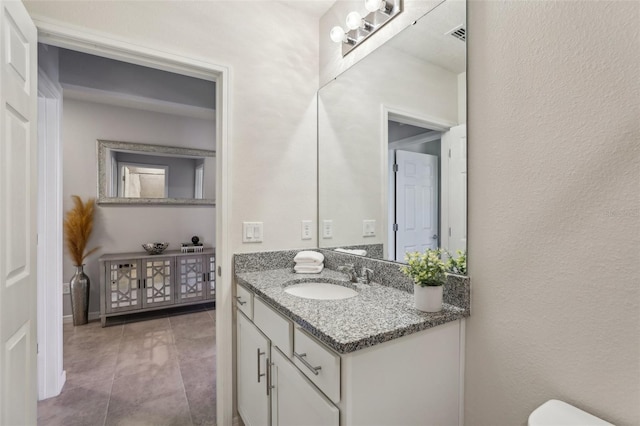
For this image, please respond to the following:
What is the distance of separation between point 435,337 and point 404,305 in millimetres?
155

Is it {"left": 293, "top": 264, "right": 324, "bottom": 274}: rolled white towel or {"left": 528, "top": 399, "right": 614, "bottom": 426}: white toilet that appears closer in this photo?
{"left": 528, "top": 399, "right": 614, "bottom": 426}: white toilet

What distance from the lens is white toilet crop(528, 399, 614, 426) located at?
30.5 inches

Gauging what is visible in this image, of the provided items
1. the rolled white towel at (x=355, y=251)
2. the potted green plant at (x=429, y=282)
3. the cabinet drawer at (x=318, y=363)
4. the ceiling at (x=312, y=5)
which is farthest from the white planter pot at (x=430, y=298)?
the ceiling at (x=312, y=5)

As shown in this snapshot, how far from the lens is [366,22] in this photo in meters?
1.62

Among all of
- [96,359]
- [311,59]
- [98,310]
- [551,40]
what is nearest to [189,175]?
[98,310]

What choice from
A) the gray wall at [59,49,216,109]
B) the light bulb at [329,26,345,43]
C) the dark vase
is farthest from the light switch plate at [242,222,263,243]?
A: the dark vase

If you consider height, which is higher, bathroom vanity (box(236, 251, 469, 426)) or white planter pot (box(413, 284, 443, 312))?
white planter pot (box(413, 284, 443, 312))

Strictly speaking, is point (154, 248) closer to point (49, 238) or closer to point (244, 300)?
point (49, 238)

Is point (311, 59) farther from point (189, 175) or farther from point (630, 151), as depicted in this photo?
point (189, 175)

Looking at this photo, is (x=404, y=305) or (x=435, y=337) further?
(x=404, y=305)

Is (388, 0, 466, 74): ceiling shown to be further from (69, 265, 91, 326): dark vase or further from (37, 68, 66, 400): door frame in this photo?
(69, 265, 91, 326): dark vase

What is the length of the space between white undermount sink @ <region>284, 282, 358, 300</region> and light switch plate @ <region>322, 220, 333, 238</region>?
413 mm

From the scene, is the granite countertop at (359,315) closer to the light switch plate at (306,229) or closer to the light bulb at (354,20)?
the light switch plate at (306,229)

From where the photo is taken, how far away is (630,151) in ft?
2.51
